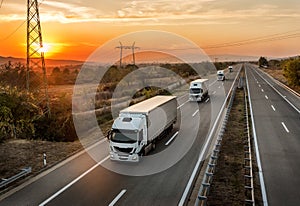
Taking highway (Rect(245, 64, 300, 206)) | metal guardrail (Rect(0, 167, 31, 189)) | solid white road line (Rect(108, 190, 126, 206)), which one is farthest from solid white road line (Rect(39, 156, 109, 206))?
highway (Rect(245, 64, 300, 206))

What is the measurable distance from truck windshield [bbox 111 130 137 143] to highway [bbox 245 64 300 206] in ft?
22.0

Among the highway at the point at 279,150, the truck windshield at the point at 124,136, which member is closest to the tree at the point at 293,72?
the highway at the point at 279,150

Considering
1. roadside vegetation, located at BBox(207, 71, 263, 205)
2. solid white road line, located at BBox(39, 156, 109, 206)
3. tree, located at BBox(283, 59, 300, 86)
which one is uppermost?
tree, located at BBox(283, 59, 300, 86)

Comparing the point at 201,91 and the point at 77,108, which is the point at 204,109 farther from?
the point at 77,108

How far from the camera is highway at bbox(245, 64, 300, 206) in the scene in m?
11.9

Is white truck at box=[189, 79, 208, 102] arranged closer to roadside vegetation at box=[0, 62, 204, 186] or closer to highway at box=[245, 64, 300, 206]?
highway at box=[245, 64, 300, 206]

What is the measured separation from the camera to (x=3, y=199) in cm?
1187

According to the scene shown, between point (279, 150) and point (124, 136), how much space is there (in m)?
9.40

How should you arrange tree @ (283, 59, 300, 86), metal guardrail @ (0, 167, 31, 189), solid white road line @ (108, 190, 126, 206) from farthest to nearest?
tree @ (283, 59, 300, 86) → metal guardrail @ (0, 167, 31, 189) → solid white road line @ (108, 190, 126, 206)

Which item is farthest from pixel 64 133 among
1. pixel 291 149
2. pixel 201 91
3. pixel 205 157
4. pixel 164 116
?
pixel 201 91

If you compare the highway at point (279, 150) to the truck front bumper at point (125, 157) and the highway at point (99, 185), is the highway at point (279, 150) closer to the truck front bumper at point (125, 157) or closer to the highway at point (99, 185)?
the highway at point (99, 185)

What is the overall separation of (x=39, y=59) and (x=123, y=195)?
2141 cm

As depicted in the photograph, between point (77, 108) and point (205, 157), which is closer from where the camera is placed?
point (205, 157)

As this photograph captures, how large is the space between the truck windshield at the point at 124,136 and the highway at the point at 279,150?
22.0 ft
